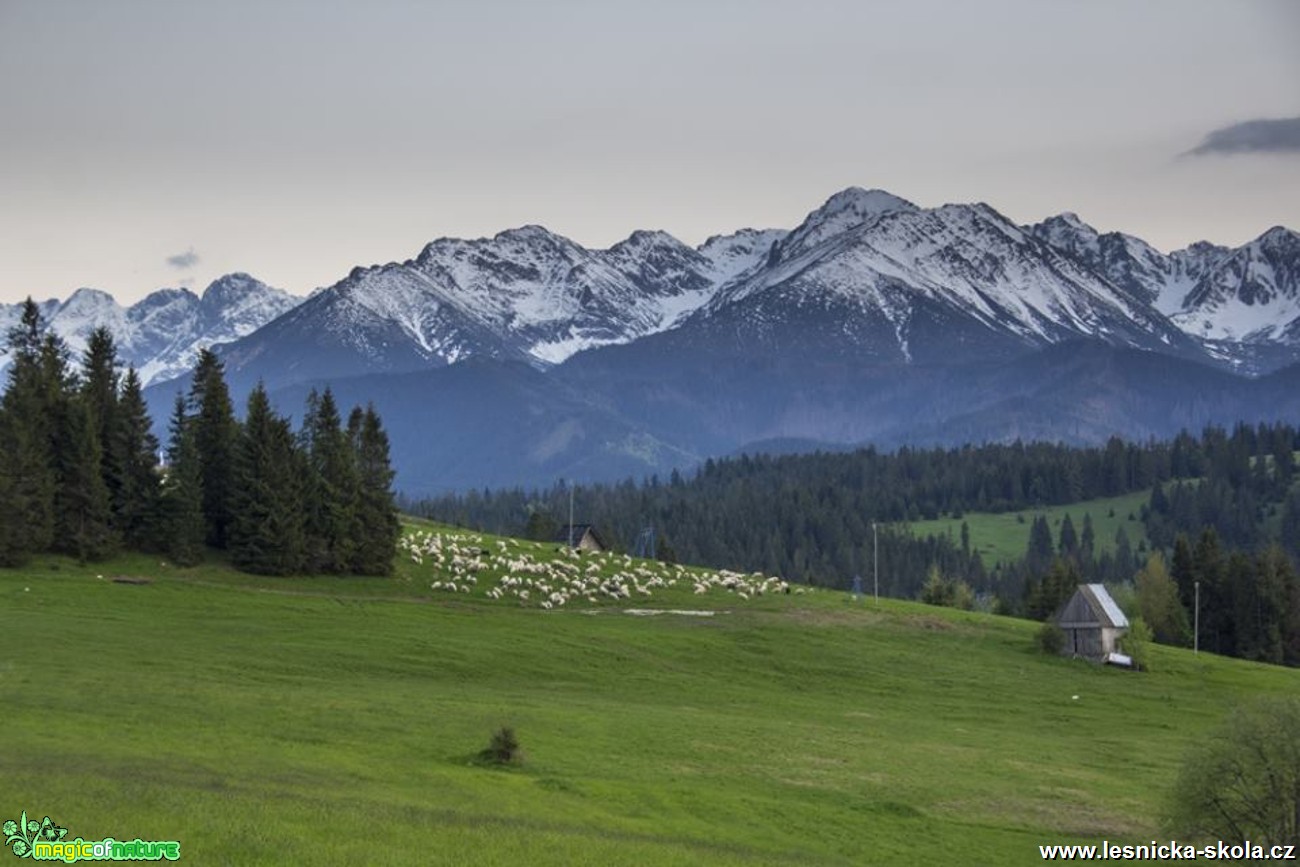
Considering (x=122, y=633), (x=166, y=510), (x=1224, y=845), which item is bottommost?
(x=1224, y=845)

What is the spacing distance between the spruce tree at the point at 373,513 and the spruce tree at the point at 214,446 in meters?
10.5

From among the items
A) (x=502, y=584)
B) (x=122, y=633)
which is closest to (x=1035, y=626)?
(x=502, y=584)

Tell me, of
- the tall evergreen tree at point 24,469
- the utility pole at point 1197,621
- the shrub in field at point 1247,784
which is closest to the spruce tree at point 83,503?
the tall evergreen tree at point 24,469

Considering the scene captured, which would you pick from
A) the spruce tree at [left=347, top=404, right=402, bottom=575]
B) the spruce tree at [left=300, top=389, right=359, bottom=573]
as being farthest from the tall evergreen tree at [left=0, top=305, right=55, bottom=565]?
the spruce tree at [left=347, top=404, right=402, bottom=575]

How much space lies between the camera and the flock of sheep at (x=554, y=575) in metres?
114

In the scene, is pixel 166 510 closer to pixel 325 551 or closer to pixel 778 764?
pixel 325 551

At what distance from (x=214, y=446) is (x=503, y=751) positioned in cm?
6638

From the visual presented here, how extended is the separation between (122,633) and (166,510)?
31.4 meters

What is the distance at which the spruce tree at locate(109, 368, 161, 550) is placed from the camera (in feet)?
348

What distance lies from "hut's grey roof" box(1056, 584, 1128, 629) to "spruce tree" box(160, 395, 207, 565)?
70.0 m

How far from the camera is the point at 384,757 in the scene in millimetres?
52719

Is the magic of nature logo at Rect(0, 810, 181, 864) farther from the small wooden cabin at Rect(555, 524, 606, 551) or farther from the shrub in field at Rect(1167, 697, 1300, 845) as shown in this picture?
the small wooden cabin at Rect(555, 524, 606, 551)

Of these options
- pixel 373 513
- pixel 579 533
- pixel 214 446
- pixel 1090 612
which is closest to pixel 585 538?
pixel 579 533

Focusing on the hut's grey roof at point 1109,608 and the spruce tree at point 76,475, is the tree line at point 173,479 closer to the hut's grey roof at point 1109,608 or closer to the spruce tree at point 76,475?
the spruce tree at point 76,475
